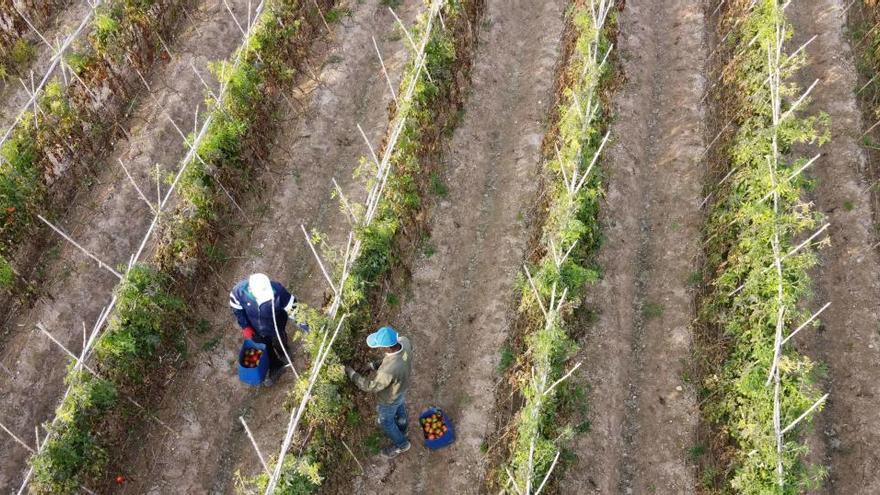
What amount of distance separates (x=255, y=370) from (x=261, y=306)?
1329 millimetres

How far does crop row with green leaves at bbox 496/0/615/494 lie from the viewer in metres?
7.67

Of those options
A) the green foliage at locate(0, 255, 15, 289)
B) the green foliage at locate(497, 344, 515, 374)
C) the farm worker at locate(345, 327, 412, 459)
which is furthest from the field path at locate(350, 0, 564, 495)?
the green foliage at locate(0, 255, 15, 289)

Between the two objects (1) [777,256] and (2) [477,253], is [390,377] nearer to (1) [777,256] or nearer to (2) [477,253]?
(2) [477,253]

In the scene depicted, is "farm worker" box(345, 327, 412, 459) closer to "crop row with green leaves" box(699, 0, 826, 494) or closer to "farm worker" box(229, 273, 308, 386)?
"farm worker" box(229, 273, 308, 386)

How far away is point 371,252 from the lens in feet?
29.9

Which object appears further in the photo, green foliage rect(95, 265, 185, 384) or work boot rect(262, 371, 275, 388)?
work boot rect(262, 371, 275, 388)

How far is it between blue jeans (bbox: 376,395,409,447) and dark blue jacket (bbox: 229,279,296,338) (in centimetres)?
174

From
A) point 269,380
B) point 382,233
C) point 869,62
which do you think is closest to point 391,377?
point 382,233

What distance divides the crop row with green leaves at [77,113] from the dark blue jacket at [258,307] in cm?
395

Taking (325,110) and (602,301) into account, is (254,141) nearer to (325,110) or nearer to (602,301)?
(325,110)

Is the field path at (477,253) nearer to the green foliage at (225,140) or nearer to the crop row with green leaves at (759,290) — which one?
the crop row with green leaves at (759,290)

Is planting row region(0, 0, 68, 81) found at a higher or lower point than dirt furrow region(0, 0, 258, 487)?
higher

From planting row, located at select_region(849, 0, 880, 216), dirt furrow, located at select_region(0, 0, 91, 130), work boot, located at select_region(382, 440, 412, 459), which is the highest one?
dirt furrow, located at select_region(0, 0, 91, 130)

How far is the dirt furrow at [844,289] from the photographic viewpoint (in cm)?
892
